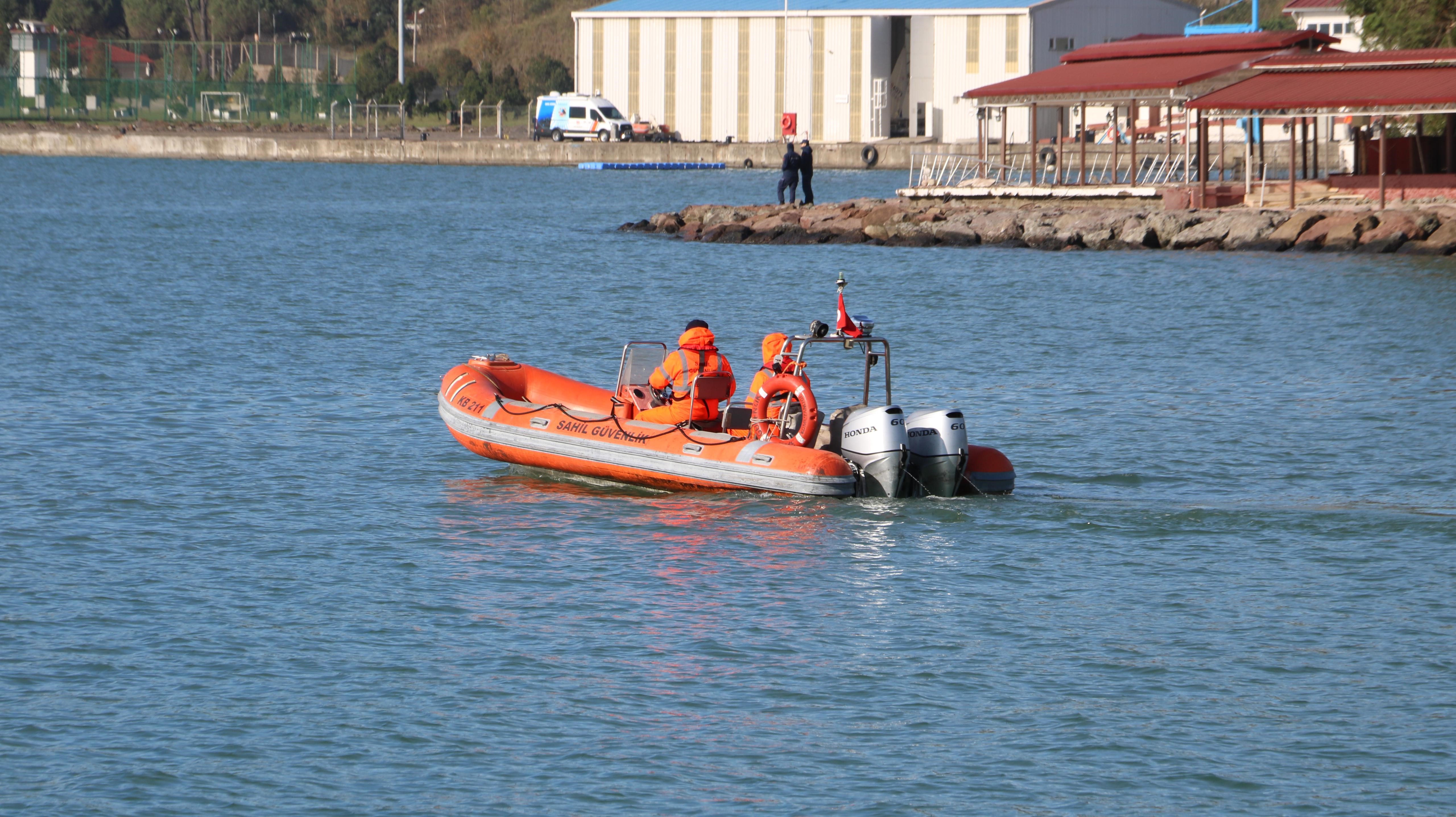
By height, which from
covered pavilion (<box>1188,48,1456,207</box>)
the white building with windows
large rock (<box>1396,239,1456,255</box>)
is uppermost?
the white building with windows

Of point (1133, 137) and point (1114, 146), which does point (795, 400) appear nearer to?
point (1133, 137)

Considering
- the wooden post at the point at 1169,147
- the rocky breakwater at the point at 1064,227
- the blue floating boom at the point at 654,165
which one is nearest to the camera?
the rocky breakwater at the point at 1064,227

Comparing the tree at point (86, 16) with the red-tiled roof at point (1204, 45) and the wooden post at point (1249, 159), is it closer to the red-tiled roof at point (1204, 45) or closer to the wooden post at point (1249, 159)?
the red-tiled roof at point (1204, 45)

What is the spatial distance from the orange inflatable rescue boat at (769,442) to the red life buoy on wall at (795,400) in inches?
0.4

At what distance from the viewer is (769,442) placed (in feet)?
43.6

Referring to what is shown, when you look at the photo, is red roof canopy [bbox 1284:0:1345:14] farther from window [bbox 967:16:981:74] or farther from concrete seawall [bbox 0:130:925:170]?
concrete seawall [bbox 0:130:925:170]

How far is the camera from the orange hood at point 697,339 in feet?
45.0

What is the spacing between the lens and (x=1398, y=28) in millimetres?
41219

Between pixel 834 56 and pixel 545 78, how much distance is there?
2278 cm

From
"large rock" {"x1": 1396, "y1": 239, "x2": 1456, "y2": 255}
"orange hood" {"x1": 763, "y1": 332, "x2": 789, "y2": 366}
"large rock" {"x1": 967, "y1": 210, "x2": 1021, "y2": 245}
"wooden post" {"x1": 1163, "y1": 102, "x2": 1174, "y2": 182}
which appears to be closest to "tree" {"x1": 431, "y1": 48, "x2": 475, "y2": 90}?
"wooden post" {"x1": 1163, "y1": 102, "x2": 1174, "y2": 182}

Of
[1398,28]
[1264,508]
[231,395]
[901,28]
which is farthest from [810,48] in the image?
[1264,508]

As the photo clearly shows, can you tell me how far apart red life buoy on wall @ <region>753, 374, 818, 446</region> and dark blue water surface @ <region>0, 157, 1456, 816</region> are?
550 mm

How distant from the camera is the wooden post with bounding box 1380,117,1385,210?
113 ft

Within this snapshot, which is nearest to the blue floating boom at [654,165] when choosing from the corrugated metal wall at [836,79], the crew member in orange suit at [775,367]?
the corrugated metal wall at [836,79]
